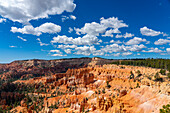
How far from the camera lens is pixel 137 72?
93688 mm

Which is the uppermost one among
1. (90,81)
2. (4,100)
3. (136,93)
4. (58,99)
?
(136,93)

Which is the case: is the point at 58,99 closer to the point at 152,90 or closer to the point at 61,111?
the point at 61,111

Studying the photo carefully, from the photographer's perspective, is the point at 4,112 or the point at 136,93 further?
the point at 4,112

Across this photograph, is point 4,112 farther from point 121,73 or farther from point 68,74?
point 121,73

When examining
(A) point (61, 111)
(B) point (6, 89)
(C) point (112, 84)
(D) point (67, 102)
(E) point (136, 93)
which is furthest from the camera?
(B) point (6, 89)

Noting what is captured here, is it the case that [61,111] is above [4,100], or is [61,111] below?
above

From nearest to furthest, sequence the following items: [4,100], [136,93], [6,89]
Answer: [136,93], [4,100], [6,89]

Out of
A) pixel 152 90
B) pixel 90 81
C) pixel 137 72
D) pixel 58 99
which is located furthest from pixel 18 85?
pixel 152 90

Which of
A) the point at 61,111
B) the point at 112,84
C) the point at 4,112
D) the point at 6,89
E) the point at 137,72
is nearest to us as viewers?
the point at 61,111

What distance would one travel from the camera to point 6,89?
424 ft

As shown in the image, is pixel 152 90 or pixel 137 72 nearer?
pixel 152 90

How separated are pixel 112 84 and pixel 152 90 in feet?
154

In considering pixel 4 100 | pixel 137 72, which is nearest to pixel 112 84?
pixel 137 72

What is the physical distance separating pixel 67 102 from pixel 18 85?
97639mm
